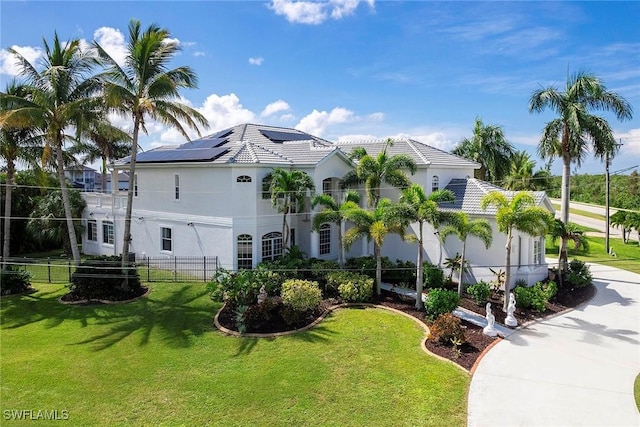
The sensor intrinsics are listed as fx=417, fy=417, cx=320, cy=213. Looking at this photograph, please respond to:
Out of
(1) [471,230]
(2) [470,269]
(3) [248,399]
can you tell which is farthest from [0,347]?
(2) [470,269]

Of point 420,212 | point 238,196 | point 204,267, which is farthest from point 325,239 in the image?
point 420,212

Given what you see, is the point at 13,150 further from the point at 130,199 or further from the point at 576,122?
the point at 576,122

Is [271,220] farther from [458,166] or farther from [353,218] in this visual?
[458,166]

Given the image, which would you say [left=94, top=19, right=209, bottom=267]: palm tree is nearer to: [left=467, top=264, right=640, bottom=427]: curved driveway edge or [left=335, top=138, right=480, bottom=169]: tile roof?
[left=335, top=138, right=480, bottom=169]: tile roof

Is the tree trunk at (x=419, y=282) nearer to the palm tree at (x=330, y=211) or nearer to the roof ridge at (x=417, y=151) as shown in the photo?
the palm tree at (x=330, y=211)

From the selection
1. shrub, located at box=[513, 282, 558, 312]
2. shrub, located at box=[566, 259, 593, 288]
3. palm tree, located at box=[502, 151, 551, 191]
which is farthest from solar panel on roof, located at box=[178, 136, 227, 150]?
palm tree, located at box=[502, 151, 551, 191]

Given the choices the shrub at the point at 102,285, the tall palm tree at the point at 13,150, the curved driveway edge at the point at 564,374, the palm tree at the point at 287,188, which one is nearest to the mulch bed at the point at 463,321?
the curved driveway edge at the point at 564,374
